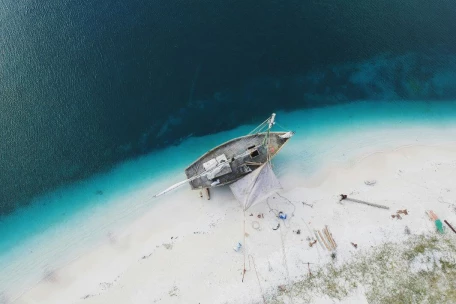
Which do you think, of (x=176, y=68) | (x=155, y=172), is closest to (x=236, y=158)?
(x=155, y=172)

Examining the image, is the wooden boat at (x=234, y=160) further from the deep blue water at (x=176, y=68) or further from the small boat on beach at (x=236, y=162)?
the deep blue water at (x=176, y=68)

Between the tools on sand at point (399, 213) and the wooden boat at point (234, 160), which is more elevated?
the wooden boat at point (234, 160)

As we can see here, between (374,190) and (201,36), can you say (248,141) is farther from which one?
(201,36)

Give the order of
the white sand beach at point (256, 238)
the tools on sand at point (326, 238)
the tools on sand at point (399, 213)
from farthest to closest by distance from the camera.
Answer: the tools on sand at point (399, 213) → the tools on sand at point (326, 238) → the white sand beach at point (256, 238)

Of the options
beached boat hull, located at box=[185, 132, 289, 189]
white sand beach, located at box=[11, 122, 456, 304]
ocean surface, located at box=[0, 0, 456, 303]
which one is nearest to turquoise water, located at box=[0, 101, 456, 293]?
ocean surface, located at box=[0, 0, 456, 303]

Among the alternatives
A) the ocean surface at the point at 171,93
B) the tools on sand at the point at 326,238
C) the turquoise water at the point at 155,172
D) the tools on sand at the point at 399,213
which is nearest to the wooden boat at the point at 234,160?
the turquoise water at the point at 155,172

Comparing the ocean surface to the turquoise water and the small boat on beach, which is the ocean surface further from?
the small boat on beach

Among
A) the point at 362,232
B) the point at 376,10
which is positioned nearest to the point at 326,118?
the point at 362,232
